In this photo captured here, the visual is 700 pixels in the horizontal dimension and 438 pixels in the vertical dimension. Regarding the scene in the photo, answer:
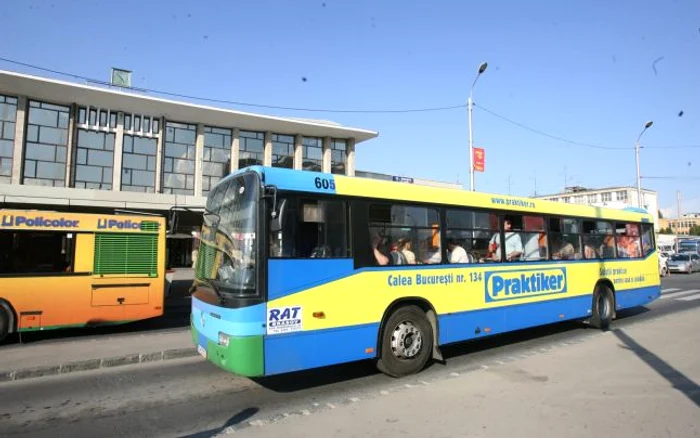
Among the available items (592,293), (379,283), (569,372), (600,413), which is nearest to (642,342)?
(592,293)

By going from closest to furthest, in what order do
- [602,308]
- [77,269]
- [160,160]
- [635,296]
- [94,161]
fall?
[77,269], [602,308], [635,296], [94,161], [160,160]

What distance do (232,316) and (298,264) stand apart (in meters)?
1.02

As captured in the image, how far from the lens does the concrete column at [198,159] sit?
35969 mm

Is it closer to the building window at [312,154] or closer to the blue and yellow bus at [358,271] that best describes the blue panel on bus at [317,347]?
the blue and yellow bus at [358,271]


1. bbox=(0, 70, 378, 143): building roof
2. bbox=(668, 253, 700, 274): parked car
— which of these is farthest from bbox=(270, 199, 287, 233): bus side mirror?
bbox=(668, 253, 700, 274): parked car

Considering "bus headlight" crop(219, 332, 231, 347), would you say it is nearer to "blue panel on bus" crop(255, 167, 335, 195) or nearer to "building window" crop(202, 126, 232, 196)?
"blue panel on bus" crop(255, 167, 335, 195)

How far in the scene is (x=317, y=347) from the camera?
598cm

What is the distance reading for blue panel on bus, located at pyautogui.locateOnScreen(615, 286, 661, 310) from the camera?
11.4m

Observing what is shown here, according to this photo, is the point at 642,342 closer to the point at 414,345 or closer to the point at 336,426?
the point at 414,345

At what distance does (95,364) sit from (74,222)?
4.06 metres

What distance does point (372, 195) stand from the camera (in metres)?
6.85

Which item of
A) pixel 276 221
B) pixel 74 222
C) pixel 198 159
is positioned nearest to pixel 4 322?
pixel 74 222

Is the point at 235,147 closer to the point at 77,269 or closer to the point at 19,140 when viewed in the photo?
the point at 19,140

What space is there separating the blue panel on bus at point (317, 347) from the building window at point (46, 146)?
31904 mm
